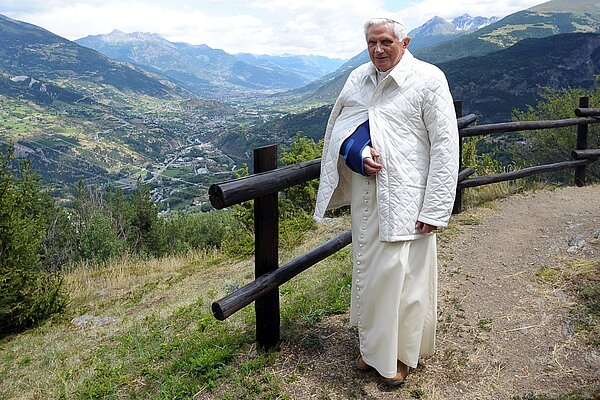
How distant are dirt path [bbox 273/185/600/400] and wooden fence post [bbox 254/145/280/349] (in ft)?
1.03

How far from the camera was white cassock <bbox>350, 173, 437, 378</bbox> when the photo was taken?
8.12 feet

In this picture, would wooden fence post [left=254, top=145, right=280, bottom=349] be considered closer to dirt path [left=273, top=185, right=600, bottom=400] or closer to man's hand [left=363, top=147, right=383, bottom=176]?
dirt path [left=273, top=185, right=600, bottom=400]

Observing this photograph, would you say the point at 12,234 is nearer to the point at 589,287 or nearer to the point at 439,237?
the point at 439,237

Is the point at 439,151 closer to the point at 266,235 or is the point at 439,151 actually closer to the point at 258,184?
the point at 258,184

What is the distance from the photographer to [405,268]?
248cm

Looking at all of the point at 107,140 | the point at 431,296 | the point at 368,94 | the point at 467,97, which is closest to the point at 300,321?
the point at 431,296

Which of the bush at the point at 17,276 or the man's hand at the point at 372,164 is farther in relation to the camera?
the bush at the point at 17,276

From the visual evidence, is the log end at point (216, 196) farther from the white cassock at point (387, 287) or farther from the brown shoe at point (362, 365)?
the brown shoe at point (362, 365)

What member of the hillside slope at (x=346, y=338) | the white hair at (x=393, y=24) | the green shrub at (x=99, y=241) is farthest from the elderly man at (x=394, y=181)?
the green shrub at (x=99, y=241)

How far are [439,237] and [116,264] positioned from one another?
634 cm

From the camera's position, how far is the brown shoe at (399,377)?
2678 mm

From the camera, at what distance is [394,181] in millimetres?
2398

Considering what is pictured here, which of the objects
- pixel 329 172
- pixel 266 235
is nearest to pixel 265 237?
pixel 266 235

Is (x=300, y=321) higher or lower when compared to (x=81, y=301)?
higher
